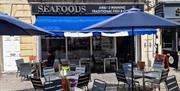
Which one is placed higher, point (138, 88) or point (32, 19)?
point (32, 19)

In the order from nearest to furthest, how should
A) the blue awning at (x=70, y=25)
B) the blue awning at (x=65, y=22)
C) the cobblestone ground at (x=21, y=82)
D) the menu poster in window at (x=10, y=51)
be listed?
the cobblestone ground at (x=21, y=82) < the blue awning at (x=70, y=25) < the blue awning at (x=65, y=22) < the menu poster in window at (x=10, y=51)

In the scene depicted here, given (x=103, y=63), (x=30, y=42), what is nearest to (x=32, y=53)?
(x=30, y=42)

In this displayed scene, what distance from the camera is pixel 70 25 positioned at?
717 inches

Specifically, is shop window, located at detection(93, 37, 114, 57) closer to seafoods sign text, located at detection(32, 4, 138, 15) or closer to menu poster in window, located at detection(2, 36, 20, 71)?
seafoods sign text, located at detection(32, 4, 138, 15)

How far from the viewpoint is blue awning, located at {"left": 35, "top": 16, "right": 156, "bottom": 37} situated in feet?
55.5

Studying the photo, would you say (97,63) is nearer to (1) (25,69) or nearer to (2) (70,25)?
(2) (70,25)

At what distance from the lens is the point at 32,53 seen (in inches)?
748

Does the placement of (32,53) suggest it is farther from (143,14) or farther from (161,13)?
(143,14)

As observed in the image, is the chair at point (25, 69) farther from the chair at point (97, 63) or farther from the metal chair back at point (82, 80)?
the metal chair back at point (82, 80)

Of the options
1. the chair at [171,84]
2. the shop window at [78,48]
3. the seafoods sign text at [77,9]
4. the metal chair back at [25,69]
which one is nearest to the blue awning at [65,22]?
the seafoods sign text at [77,9]

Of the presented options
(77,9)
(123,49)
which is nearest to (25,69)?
(77,9)

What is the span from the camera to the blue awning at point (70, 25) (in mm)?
16906

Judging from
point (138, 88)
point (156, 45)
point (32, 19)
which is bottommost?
point (138, 88)

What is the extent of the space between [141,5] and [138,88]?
8.25 meters
